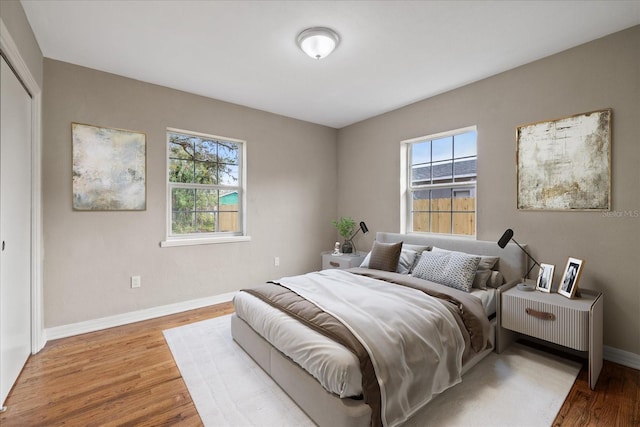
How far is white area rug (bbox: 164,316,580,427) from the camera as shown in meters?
1.69

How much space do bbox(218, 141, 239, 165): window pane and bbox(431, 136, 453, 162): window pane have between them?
2.68 m

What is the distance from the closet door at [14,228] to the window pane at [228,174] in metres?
1.85

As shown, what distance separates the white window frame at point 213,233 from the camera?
3.42m

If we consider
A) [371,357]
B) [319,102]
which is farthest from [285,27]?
[371,357]

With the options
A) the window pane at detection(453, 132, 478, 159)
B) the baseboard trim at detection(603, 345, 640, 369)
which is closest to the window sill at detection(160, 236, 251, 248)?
the window pane at detection(453, 132, 478, 159)

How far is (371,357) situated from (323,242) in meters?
3.38

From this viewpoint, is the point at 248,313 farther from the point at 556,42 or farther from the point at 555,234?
the point at 556,42

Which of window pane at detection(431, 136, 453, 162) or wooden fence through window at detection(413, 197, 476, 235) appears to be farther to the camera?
window pane at detection(431, 136, 453, 162)

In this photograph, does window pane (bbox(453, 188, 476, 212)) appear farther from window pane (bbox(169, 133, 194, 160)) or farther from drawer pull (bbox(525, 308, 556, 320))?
window pane (bbox(169, 133, 194, 160))

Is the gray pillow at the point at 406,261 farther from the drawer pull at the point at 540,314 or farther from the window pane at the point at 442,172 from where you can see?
the drawer pull at the point at 540,314

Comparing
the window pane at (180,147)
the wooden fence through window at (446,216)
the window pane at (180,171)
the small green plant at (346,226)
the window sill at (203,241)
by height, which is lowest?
the window sill at (203,241)

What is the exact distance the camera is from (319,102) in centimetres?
384

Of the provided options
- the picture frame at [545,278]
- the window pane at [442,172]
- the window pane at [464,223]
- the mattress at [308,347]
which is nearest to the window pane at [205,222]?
the mattress at [308,347]

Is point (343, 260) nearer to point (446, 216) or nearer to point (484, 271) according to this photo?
point (446, 216)
